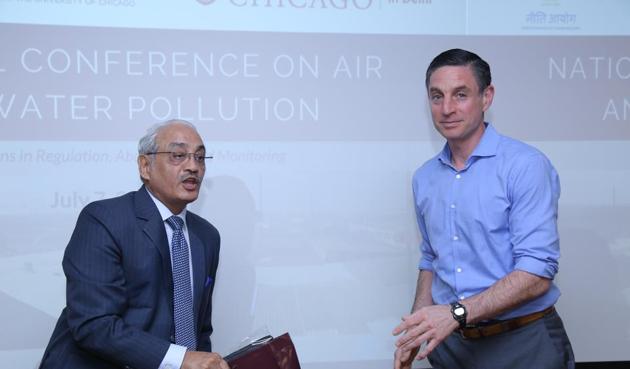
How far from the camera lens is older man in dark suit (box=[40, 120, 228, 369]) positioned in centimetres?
192

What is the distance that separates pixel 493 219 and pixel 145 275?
3.69ft

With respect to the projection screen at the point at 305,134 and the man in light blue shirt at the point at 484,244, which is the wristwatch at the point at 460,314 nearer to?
the man in light blue shirt at the point at 484,244

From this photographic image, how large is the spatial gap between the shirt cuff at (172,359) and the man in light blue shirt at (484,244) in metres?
0.66

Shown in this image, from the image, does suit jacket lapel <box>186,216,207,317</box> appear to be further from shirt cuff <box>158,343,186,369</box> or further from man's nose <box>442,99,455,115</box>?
man's nose <box>442,99,455,115</box>

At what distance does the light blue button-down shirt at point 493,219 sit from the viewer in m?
2.00

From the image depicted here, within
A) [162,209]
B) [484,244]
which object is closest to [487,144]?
[484,244]

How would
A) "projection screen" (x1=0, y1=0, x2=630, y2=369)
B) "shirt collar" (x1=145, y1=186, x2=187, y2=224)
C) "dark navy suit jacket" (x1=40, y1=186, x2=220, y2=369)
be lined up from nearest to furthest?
1. "dark navy suit jacket" (x1=40, y1=186, x2=220, y2=369)
2. "shirt collar" (x1=145, y1=186, x2=187, y2=224)
3. "projection screen" (x1=0, y1=0, x2=630, y2=369)

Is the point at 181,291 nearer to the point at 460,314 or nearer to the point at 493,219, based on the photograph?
the point at 460,314

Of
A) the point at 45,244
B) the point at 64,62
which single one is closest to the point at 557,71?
the point at 64,62

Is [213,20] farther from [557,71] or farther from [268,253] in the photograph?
[557,71]

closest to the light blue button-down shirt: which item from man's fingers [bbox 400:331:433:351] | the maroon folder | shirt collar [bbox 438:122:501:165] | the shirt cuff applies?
shirt collar [bbox 438:122:501:165]

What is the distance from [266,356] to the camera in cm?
198

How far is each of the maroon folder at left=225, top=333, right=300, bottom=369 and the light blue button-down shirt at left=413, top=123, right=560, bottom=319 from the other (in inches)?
23.7

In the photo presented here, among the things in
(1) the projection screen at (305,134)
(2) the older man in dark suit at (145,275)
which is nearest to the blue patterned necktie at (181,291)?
(2) the older man in dark suit at (145,275)
